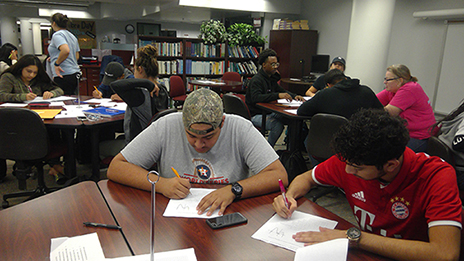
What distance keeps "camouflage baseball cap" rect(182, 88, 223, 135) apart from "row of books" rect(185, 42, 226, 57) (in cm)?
590

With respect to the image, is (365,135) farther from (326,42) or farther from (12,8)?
(12,8)

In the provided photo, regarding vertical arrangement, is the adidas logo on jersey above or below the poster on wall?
below

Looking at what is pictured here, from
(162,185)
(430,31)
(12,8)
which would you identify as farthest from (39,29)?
(162,185)

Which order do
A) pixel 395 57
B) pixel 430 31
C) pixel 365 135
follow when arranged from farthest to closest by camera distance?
pixel 395 57
pixel 430 31
pixel 365 135

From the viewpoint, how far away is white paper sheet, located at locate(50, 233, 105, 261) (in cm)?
97

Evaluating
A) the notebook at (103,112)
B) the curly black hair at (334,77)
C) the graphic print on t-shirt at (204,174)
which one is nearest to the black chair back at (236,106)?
the curly black hair at (334,77)

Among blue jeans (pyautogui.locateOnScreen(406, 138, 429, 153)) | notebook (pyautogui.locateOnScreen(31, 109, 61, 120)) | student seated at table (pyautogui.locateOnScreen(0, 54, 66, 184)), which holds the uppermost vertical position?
student seated at table (pyautogui.locateOnScreen(0, 54, 66, 184))

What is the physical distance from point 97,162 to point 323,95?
2.04m

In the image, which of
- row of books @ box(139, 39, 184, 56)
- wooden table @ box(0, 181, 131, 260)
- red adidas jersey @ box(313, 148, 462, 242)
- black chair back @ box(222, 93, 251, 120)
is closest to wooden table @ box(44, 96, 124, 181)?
black chair back @ box(222, 93, 251, 120)

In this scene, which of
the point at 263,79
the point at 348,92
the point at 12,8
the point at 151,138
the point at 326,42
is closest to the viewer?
the point at 151,138

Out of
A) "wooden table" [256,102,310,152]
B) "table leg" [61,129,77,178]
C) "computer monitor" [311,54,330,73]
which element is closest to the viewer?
"table leg" [61,129,77,178]

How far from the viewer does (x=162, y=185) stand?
139 centimetres

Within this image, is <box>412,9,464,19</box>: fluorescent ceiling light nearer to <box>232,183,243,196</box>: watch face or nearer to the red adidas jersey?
the red adidas jersey

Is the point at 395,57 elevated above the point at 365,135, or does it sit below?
above
